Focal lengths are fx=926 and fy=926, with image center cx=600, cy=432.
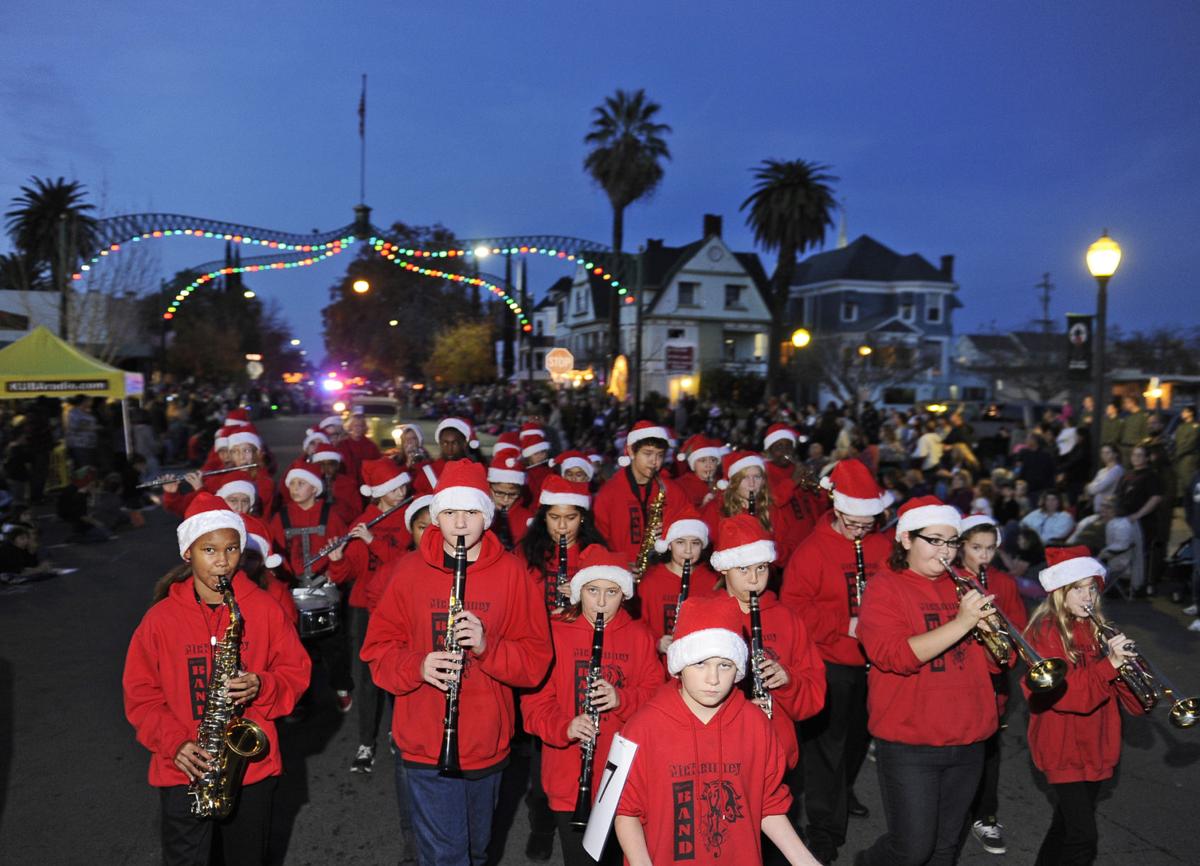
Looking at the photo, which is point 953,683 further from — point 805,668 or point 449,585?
point 449,585

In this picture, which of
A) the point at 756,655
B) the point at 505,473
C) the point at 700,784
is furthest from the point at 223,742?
the point at 505,473

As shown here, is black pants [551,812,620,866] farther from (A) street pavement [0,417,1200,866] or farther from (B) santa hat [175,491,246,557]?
(B) santa hat [175,491,246,557]

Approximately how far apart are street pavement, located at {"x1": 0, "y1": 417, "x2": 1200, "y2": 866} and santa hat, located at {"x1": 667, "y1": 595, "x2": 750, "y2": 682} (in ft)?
8.18

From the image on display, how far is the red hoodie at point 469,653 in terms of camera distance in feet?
12.2

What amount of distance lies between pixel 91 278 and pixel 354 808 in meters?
28.6

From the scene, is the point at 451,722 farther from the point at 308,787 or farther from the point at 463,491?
the point at 308,787

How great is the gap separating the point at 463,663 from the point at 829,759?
7.68 feet

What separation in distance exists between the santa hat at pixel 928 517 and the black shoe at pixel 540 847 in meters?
2.50

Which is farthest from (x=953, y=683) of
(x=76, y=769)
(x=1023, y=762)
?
(x=76, y=769)

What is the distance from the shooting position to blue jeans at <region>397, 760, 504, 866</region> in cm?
369

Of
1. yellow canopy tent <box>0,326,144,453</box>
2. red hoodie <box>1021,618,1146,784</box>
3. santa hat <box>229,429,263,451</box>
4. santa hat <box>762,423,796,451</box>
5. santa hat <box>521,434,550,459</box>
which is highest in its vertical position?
yellow canopy tent <box>0,326,144,453</box>

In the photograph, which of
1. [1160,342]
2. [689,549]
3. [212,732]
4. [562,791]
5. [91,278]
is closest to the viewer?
[212,732]

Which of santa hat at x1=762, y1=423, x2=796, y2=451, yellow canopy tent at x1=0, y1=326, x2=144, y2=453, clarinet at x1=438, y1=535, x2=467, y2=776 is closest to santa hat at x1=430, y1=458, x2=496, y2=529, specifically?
clarinet at x1=438, y1=535, x2=467, y2=776

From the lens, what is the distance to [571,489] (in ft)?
19.4
